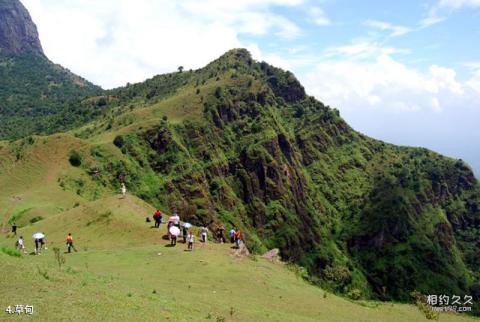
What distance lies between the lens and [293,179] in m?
144

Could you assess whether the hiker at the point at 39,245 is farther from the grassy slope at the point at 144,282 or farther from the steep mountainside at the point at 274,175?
the steep mountainside at the point at 274,175

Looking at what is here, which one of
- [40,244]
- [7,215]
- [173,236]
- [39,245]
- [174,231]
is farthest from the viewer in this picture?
[7,215]

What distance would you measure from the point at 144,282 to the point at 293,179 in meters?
113

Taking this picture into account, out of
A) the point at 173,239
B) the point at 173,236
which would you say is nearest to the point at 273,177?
the point at 173,239

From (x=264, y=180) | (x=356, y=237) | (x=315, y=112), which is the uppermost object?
(x=315, y=112)

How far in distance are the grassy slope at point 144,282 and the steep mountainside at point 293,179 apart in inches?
1668

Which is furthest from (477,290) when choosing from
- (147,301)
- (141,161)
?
(147,301)

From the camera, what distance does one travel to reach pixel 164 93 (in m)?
164

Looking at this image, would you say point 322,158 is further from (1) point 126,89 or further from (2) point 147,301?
(2) point 147,301

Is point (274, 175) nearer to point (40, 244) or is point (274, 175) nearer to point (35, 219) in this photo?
point (35, 219)

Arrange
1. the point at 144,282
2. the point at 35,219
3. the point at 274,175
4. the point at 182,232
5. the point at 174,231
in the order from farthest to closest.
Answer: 1. the point at 274,175
2. the point at 35,219
3. the point at 182,232
4. the point at 174,231
5. the point at 144,282

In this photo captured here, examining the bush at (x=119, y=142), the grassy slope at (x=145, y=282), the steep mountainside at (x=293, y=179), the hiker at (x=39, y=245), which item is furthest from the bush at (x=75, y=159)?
the hiker at (x=39, y=245)

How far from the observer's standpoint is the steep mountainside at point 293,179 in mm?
111062

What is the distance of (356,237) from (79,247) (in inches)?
4491
